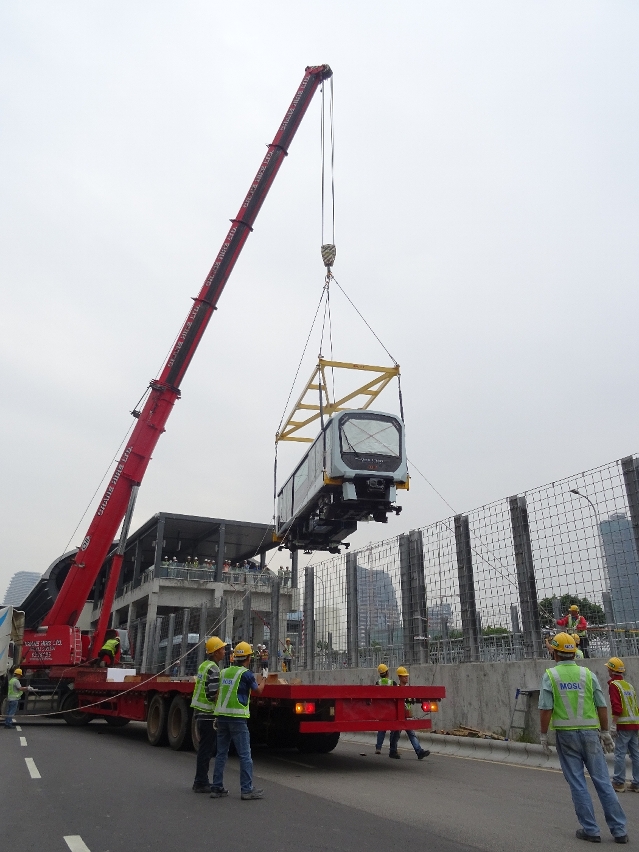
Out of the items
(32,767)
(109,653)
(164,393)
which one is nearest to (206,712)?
(32,767)

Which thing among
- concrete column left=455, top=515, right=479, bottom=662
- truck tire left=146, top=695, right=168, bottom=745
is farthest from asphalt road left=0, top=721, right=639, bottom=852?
concrete column left=455, top=515, right=479, bottom=662

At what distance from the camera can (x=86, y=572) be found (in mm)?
16766

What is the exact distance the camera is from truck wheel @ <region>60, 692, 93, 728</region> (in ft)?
50.6

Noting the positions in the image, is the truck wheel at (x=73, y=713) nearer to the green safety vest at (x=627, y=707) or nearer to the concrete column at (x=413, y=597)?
the concrete column at (x=413, y=597)

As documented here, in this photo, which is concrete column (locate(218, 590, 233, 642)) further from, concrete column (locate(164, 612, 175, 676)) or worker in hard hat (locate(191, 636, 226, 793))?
worker in hard hat (locate(191, 636, 226, 793))

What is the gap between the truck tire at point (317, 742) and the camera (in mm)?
10781

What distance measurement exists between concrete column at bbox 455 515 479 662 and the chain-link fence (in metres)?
0.02

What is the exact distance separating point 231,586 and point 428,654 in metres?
32.3

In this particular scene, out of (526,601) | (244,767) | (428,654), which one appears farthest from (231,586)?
(244,767)

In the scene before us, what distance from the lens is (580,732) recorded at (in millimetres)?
5453

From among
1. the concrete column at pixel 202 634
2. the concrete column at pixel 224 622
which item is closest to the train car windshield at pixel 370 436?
the concrete column at pixel 224 622

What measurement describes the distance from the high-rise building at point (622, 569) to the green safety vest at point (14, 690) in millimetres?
12703

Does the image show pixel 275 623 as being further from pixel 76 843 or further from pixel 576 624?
pixel 76 843

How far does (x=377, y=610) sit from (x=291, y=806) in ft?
26.8
